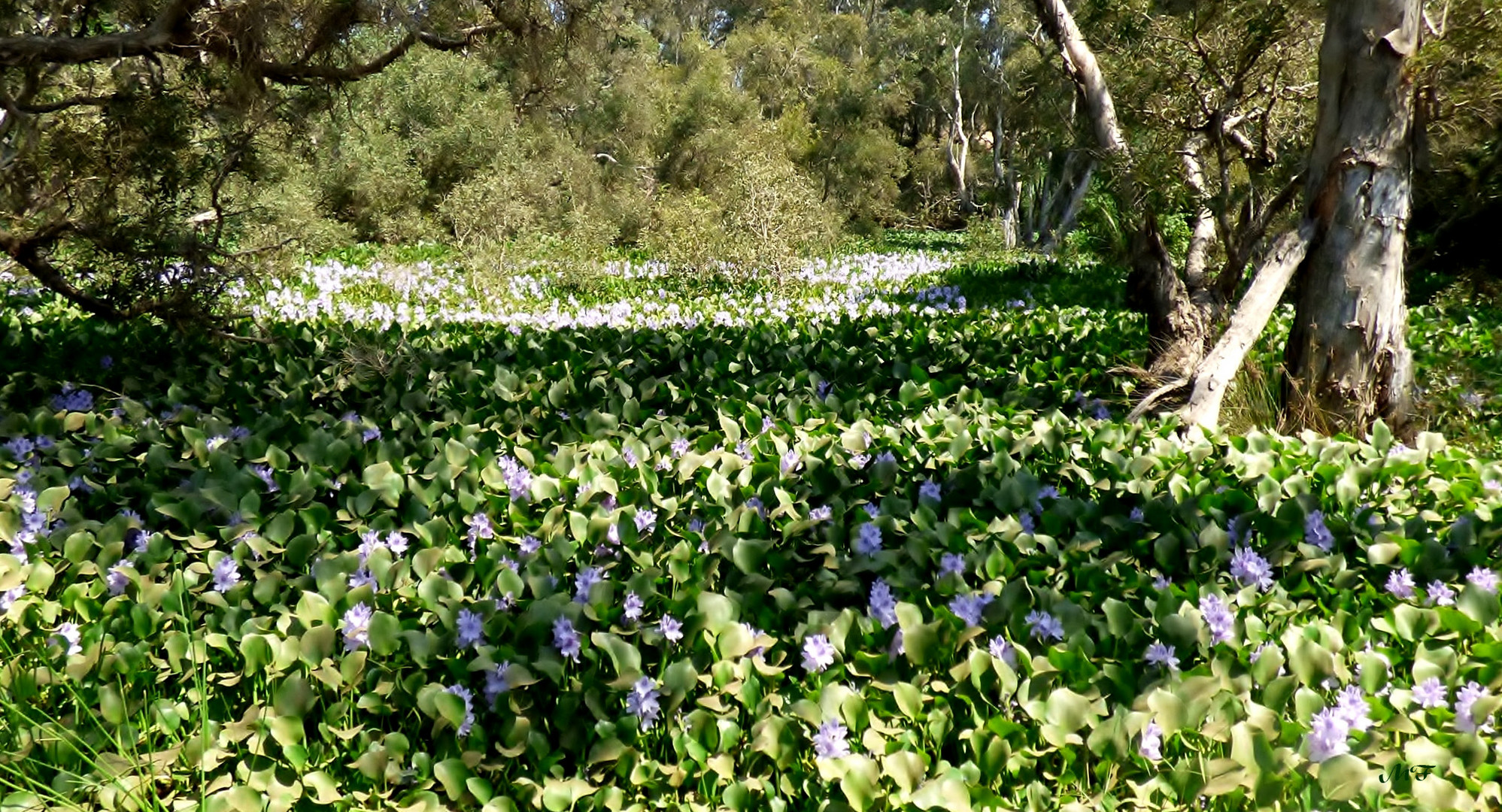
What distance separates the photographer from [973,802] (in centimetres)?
188

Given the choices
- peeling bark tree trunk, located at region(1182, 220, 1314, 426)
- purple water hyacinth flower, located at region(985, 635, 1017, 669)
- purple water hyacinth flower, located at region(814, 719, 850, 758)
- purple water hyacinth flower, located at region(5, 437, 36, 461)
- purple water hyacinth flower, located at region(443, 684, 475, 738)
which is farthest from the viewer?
peeling bark tree trunk, located at region(1182, 220, 1314, 426)

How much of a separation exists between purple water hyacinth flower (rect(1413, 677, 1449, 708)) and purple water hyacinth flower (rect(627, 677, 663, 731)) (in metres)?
1.58

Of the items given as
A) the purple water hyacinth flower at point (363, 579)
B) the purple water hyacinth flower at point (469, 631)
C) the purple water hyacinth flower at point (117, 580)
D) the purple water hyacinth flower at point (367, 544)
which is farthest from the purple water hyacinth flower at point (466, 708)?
the purple water hyacinth flower at point (117, 580)

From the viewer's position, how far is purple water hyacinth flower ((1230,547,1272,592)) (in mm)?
2629

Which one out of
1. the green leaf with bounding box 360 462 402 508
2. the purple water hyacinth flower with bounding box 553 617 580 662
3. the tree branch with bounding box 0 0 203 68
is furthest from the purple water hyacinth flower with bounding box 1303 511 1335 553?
the tree branch with bounding box 0 0 203 68

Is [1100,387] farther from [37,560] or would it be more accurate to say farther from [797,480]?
[37,560]

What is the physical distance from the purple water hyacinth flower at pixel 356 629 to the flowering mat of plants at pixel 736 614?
12mm

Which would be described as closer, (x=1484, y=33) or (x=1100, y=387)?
(x=1484, y=33)

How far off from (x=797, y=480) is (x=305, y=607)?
1515mm

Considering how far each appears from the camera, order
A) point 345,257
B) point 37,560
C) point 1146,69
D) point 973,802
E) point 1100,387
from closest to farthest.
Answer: point 973,802, point 37,560, point 1100,387, point 1146,69, point 345,257

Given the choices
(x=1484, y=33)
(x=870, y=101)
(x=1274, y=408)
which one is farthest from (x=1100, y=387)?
(x=870, y=101)

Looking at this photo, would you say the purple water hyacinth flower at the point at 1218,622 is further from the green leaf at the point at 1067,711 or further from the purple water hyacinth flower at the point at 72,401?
the purple water hyacinth flower at the point at 72,401

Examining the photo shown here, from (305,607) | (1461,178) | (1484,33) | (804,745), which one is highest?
(1484,33)

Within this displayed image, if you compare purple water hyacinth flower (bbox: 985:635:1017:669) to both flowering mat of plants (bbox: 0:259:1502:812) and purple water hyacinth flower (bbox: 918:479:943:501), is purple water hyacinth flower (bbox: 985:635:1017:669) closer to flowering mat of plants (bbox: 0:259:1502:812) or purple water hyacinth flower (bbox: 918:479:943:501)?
flowering mat of plants (bbox: 0:259:1502:812)
